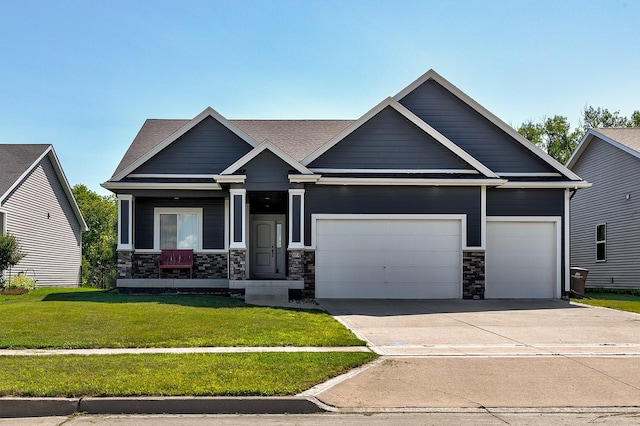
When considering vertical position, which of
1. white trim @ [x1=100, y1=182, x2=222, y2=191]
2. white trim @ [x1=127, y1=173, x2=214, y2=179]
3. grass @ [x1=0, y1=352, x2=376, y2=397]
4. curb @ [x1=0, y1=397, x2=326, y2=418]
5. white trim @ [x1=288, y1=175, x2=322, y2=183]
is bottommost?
curb @ [x1=0, y1=397, x2=326, y2=418]

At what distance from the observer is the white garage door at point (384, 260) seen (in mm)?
18750

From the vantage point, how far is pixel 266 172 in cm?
1833

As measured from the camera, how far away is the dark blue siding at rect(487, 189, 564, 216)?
1955 centimetres

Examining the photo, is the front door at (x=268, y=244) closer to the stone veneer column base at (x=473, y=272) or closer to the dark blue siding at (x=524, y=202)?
the stone veneer column base at (x=473, y=272)

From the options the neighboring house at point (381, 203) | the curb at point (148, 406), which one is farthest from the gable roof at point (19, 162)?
the curb at point (148, 406)

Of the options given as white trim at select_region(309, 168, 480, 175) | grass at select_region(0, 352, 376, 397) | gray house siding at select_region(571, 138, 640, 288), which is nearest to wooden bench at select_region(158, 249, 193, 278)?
white trim at select_region(309, 168, 480, 175)

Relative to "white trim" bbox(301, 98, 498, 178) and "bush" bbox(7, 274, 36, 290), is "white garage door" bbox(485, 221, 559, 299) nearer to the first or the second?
"white trim" bbox(301, 98, 498, 178)

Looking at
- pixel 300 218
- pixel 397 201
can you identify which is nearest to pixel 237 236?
pixel 300 218

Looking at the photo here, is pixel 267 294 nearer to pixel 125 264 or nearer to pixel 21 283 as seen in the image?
pixel 125 264

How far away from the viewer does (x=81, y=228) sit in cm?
3506

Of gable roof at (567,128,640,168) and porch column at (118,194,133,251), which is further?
gable roof at (567,128,640,168)

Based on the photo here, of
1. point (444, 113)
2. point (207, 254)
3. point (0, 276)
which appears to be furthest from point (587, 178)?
point (0, 276)

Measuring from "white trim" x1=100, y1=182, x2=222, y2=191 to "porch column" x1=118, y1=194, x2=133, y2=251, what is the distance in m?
0.36

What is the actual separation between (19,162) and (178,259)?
35.5 ft
